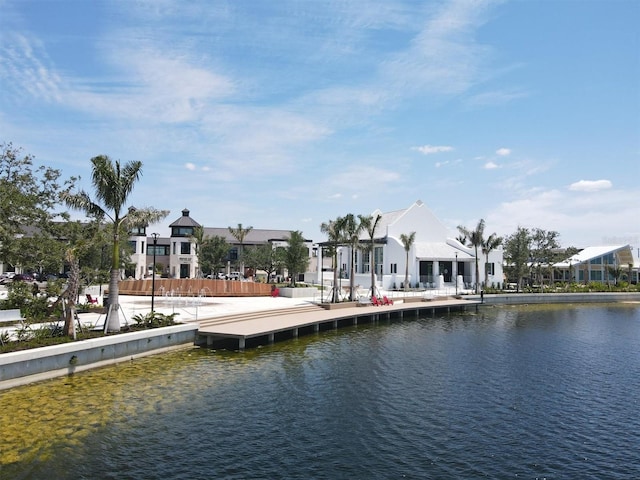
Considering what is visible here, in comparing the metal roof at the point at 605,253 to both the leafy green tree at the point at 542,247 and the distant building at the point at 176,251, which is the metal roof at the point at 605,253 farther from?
the distant building at the point at 176,251

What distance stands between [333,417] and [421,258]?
4709 centimetres

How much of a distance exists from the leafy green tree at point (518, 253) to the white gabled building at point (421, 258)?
4.78 feet

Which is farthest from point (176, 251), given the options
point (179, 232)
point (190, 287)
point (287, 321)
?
point (287, 321)

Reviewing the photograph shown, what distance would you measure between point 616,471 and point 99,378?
17.1 meters

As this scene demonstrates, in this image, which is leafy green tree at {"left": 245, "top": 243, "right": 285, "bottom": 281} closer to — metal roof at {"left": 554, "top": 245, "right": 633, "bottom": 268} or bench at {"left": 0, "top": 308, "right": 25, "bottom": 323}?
bench at {"left": 0, "top": 308, "right": 25, "bottom": 323}

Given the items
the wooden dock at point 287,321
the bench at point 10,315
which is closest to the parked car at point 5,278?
the bench at point 10,315

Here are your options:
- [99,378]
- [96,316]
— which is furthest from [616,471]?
[96,316]

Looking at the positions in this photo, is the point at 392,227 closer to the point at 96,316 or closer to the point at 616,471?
the point at 96,316

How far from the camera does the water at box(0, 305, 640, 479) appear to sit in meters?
10.4

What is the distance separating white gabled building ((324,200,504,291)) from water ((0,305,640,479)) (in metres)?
34.5

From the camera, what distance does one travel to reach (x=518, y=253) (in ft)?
196

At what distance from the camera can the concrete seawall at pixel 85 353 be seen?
1570 centimetres

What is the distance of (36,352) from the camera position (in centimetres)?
1627

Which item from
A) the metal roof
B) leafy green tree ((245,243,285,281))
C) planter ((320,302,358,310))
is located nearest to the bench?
planter ((320,302,358,310))
